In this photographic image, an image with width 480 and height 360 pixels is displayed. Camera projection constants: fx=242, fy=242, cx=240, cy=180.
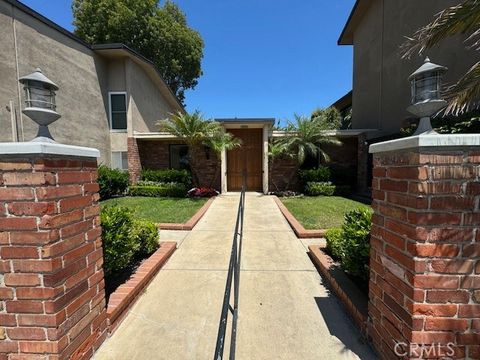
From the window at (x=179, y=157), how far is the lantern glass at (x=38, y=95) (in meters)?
10.8

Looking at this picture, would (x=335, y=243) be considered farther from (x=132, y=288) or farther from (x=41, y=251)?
(x=41, y=251)

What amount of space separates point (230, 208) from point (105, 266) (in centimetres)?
542

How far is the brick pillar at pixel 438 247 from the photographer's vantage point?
1.50m

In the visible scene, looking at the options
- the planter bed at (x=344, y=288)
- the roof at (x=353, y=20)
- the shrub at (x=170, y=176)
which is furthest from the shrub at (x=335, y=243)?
the roof at (x=353, y=20)

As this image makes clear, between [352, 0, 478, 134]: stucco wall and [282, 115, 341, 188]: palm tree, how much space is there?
2670mm

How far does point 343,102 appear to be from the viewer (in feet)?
58.0

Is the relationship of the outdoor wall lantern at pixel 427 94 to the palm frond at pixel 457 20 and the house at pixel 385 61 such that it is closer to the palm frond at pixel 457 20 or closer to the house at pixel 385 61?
the palm frond at pixel 457 20

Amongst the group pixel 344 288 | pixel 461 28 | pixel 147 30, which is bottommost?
pixel 344 288

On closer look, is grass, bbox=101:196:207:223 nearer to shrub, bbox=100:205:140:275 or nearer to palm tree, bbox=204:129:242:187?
palm tree, bbox=204:129:242:187

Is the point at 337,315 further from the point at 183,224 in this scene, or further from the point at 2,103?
the point at 2,103

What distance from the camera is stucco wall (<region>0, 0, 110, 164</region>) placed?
7152 mm

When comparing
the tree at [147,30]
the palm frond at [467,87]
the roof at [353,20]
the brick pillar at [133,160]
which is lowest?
the brick pillar at [133,160]

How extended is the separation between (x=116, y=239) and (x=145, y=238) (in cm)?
97

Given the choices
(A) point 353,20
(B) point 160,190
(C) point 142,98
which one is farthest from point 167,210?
(A) point 353,20
